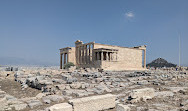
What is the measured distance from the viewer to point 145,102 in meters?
6.54

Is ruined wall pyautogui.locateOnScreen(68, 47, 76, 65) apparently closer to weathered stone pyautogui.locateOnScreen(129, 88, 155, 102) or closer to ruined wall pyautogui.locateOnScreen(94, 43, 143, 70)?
ruined wall pyautogui.locateOnScreen(94, 43, 143, 70)

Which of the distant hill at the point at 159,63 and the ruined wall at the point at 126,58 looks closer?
the ruined wall at the point at 126,58

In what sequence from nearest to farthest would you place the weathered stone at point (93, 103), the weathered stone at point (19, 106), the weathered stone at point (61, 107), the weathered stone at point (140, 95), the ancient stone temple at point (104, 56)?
the weathered stone at point (61, 107), the weathered stone at point (93, 103), the weathered stone at point (19, 106), the weathered stone at point (140, 95), the ancient stone temple at point (104, 56)

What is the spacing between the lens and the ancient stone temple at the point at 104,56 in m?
30.7

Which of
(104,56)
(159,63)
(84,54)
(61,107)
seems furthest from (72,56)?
(159,63)

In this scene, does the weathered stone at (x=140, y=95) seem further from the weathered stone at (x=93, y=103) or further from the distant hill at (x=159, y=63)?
the distant hill at (x=159, y=63)

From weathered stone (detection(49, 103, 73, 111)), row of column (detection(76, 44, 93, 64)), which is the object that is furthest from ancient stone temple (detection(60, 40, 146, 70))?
weathered stone (detection(49, 103, 73, 111))

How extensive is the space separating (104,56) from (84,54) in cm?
512

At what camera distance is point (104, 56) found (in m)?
35.1

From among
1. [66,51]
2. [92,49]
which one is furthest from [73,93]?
[66,51]

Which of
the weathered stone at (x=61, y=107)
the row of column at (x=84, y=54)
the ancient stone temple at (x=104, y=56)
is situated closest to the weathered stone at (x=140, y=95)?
the weathered stone at (x=61, y=107)

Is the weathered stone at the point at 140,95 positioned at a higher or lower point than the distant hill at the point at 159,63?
lower

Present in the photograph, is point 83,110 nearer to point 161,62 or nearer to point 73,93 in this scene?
point 73,93

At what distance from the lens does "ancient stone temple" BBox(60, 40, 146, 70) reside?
3070 cm
